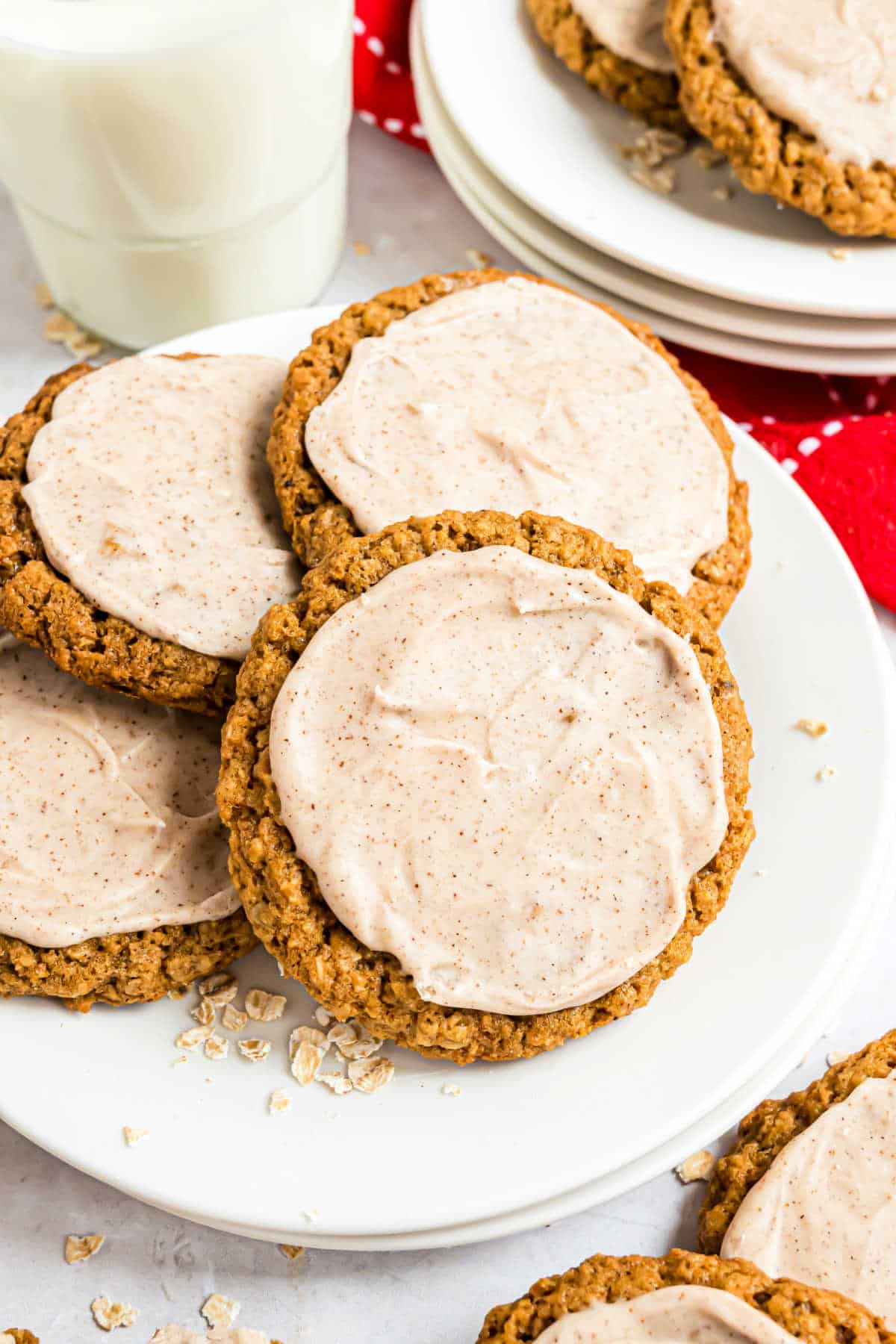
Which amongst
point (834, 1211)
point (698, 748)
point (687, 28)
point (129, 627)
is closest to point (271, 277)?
point (687, 28)

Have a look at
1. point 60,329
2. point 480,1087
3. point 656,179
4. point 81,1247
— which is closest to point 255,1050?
point 480,1087

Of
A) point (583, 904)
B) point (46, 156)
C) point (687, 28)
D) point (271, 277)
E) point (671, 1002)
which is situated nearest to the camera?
point (583, 904)

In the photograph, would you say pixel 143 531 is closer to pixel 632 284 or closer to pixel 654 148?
pixel 632 284

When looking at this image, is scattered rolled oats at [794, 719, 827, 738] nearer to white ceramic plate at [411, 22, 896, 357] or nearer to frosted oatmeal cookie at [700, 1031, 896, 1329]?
frosted oatmeal cookie at [700, 1031, 896, 1329]

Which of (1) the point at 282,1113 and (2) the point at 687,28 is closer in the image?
(1) the point at 282,1113

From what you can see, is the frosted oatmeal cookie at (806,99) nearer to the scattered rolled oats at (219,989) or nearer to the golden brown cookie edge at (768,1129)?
the golden brown cookie edge at (768,1129)

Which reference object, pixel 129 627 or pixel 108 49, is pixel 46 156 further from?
pixel 129 627

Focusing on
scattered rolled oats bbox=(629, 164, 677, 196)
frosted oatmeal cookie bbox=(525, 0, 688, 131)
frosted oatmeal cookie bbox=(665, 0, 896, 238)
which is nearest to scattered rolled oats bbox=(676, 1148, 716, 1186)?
frosted oatmeal cookie bbox=(665, 0, 896, 238)
